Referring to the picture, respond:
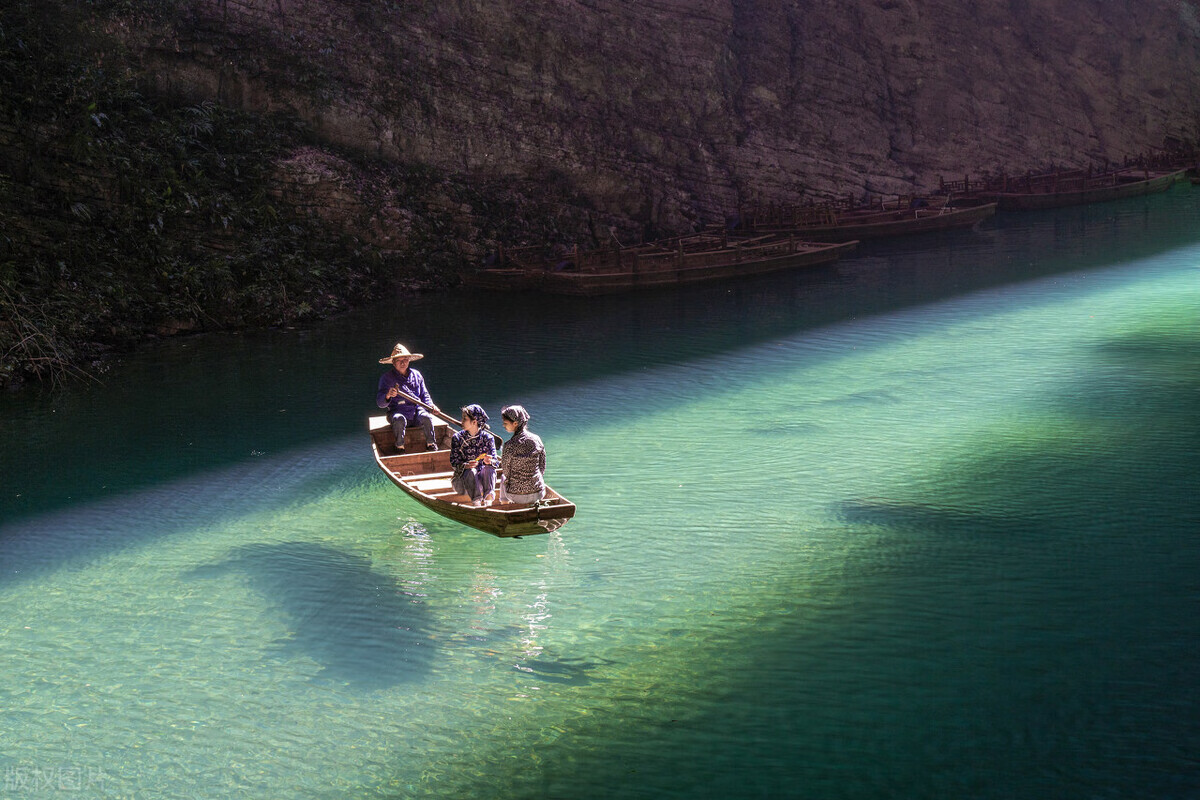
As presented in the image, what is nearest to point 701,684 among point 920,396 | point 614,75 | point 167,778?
point 167,778

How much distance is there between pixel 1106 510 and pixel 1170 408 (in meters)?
4.90

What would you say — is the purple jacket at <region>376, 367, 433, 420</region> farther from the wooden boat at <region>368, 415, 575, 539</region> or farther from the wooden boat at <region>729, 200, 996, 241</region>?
the wooden boat at <region>729, 200, 996, 241</region>

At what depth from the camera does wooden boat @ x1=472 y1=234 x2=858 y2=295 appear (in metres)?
29.2

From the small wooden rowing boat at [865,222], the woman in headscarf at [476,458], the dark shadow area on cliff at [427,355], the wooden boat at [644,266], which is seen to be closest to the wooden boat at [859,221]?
the small wooden rowing boat at [865,222]

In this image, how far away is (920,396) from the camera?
1805 cm

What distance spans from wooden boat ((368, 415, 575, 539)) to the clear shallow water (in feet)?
1.98

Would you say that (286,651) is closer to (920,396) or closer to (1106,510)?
(1106,510)

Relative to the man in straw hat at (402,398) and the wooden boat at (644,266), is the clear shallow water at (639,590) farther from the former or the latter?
the wooden boat at (644,266)

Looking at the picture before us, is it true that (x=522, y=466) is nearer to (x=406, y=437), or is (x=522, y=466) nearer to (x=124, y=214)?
(x=406, y=437)

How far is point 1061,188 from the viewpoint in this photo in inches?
1847

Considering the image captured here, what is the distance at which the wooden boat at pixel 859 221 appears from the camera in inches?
1507

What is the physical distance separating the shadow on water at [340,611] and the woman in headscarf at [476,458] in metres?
1.20

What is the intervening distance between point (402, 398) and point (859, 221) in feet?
95.6

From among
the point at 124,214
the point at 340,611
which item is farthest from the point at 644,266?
the point at 340,611
